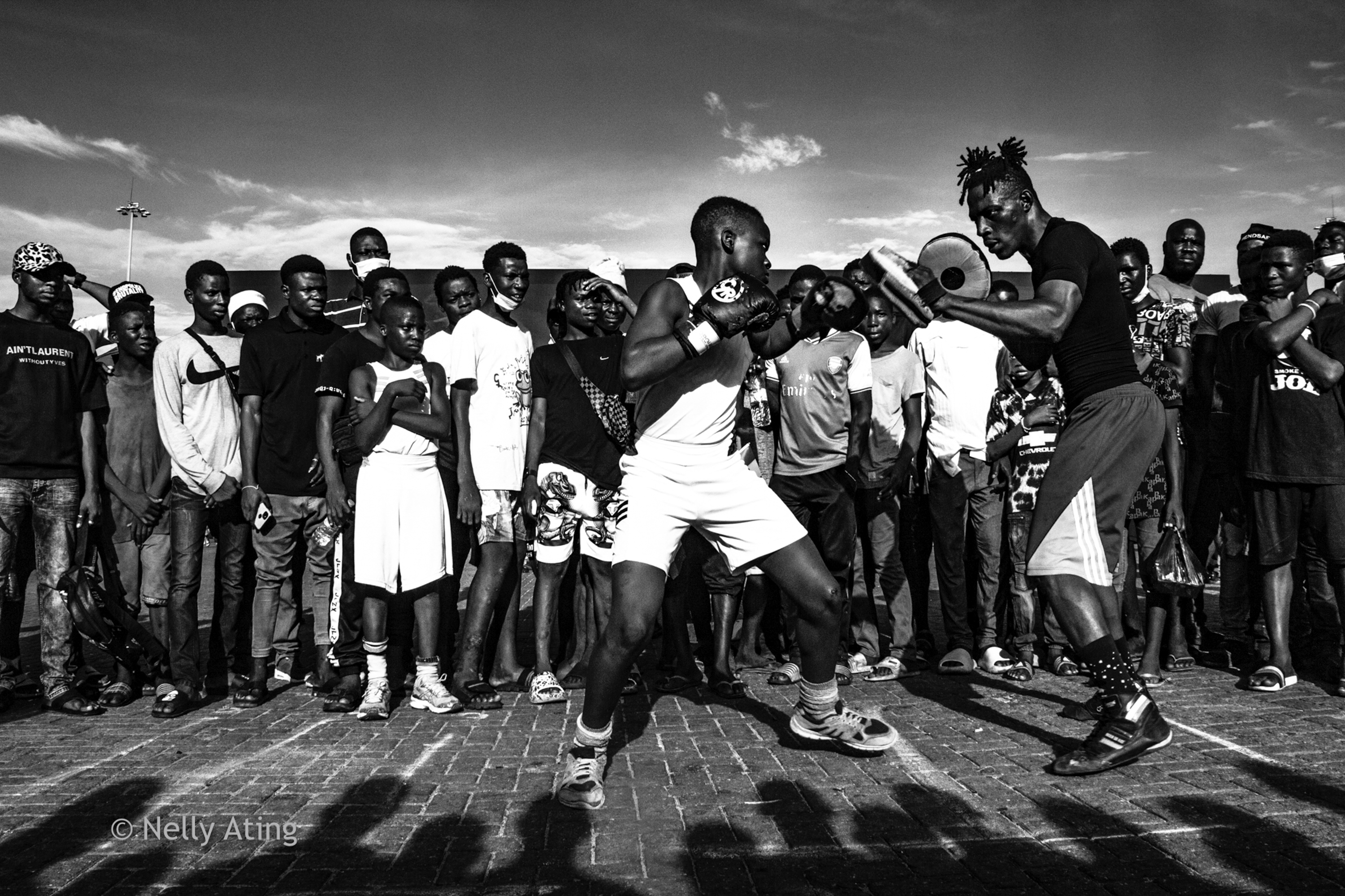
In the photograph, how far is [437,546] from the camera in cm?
599

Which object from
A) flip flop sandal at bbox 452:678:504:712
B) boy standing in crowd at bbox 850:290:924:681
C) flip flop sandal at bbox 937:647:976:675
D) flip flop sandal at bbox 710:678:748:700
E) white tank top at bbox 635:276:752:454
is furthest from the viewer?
boy standing in crowd at bbox 850:290:924:681

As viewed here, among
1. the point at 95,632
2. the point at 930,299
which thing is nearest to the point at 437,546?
the point at 95,632

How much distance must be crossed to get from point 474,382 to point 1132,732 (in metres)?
4.31

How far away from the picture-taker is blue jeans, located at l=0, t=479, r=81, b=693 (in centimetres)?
618

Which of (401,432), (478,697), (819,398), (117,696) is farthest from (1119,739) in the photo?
(117,696)

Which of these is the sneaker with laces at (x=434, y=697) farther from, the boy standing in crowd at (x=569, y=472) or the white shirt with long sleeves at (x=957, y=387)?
the white shirt with long sleeves at (x=957, y=387)

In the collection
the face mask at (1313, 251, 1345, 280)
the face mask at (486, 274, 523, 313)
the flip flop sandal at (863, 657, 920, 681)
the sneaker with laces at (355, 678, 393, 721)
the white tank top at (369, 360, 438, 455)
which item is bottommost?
the sneaker with laces at (355, 678, 393, 721)

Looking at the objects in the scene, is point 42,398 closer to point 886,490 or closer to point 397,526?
point 397,526

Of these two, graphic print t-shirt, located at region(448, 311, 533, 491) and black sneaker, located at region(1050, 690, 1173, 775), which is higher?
graphic print t-shirt, located at region(448, 311, 533, 491)

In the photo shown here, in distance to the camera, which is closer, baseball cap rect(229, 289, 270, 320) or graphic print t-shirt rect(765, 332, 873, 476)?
graphic print t-shirt rect(765, 332, 873, 476)

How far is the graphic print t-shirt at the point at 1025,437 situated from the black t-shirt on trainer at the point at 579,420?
2629 millimetres

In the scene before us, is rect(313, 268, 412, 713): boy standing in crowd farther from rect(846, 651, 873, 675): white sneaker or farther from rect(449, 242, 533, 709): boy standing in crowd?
rect(846, 651, 873, 675): white sneaker

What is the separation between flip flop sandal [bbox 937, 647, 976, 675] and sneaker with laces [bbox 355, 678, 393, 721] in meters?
3.60

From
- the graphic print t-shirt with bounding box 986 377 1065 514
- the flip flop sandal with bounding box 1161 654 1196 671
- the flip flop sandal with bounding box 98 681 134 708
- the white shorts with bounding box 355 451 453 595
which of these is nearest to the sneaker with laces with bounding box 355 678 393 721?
the white shorts with bounding box 355 451 453 595
